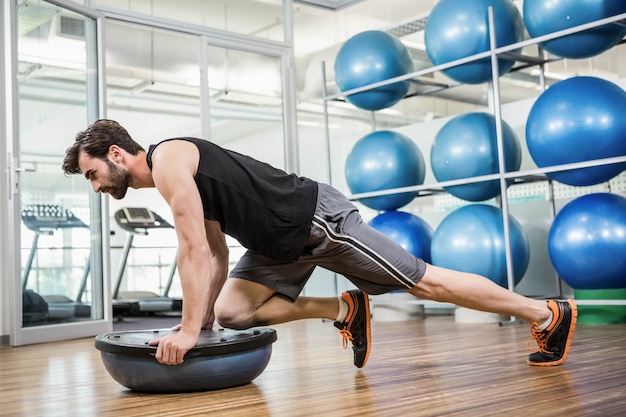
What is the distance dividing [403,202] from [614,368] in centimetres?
260

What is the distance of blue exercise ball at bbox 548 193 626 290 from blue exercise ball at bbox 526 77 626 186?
6.4 inches

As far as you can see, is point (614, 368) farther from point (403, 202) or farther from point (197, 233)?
point (403, 202)

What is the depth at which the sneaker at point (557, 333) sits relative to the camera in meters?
2.18

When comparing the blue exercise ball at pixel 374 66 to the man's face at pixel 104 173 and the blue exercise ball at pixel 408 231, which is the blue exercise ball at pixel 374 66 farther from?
the man's face at pixel 104 173

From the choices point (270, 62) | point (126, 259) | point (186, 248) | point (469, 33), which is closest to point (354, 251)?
point (186, 248)

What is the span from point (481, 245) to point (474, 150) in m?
0.54

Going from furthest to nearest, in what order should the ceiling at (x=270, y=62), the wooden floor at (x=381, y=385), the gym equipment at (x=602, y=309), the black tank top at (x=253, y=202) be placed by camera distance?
the ceiling at (x=270, y=62)
the gym equipment at (x=602, y=309)
the black tank top at (x=253, y=202)
the wooden floor at (x=381, y=385)

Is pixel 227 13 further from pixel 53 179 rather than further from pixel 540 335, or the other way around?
pixel 540 335

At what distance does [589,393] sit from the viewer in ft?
5.64

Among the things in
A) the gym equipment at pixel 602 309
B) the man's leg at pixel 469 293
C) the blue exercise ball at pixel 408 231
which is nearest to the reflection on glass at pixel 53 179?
the blue exercise ball at pixel 408 231

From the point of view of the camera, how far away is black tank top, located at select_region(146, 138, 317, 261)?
1967 millimetres

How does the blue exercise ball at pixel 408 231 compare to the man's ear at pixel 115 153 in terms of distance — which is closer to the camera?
the man's ear at pixel 115 153

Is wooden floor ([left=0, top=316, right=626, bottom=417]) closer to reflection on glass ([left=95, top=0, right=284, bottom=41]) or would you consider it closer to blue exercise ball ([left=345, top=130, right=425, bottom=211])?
blue exercise ball ([left=345, top=130, right=425, bottom=211])

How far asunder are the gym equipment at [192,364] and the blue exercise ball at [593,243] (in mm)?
2053
